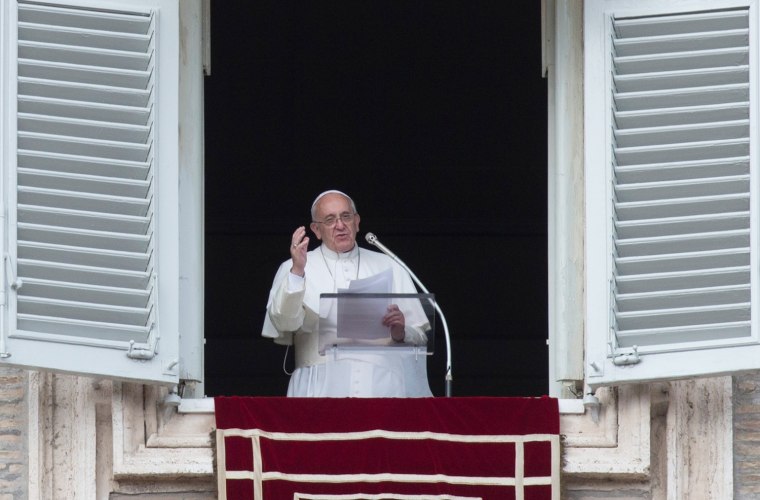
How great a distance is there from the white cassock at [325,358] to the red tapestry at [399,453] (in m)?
0.61

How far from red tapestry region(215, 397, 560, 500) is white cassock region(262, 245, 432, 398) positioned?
24.0 inches

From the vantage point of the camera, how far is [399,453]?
28.8ft

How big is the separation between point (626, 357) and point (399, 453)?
84 centimetres

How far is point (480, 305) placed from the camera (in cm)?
1497

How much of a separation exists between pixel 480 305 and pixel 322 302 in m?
5.27

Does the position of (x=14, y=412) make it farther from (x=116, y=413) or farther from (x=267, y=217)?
(x=267, y=217)

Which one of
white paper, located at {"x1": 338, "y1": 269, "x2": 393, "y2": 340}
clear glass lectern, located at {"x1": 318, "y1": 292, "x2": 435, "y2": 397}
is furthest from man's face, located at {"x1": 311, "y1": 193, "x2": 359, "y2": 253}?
white paper, located at {"x1": 338, "y1": 269, "x2": 393, "y2": 340}

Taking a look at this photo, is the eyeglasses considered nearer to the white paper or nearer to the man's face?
the man's face

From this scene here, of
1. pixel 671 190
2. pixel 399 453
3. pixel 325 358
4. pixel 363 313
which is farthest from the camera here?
pixel 325 358

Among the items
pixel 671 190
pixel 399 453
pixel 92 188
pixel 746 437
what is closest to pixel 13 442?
pixel 92 188

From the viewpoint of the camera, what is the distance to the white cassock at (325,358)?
9.49 m

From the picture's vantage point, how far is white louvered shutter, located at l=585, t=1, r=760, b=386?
8.75 metres

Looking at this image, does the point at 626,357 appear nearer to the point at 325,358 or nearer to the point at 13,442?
the point at 325,358

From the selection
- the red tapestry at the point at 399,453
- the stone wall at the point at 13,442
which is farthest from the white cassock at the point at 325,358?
the stone wall at the point at 13,442
